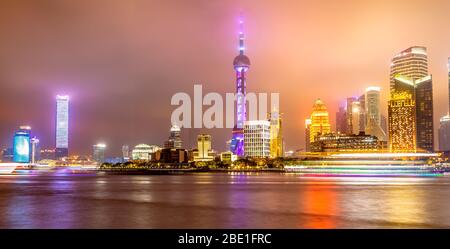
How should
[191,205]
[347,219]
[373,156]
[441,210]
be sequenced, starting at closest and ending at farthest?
[347,219] < [441,210] < [191,205] < [373,156]

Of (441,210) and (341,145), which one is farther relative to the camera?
(341,145)

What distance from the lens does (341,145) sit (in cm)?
19725

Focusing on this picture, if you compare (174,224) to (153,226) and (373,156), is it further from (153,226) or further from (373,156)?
(373,156)

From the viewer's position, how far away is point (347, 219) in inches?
1172

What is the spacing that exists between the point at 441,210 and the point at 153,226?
886 inches

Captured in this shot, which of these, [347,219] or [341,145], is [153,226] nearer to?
[347,219]
